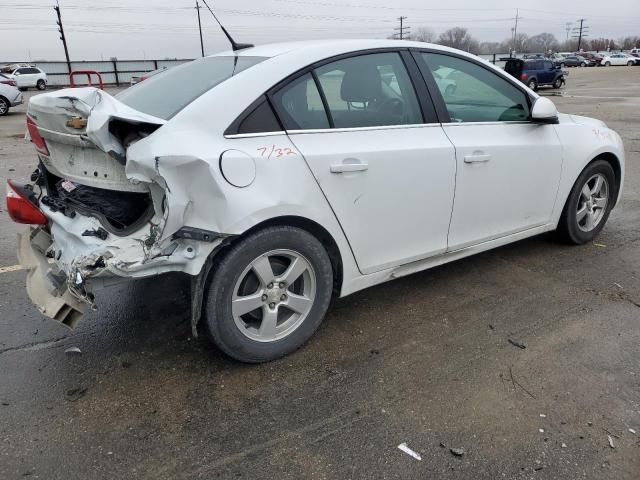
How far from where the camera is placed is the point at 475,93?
3604 millimetres

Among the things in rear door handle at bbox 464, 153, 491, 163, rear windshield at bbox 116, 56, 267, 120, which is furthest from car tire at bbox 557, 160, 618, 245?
rear windshield at bbox 116, 56, 267, 120

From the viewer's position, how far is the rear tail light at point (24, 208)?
2.82 metres

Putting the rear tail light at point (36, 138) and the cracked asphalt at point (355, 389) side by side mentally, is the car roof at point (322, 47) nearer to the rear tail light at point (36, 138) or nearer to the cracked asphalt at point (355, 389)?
the rear tail light at point (36, 138)

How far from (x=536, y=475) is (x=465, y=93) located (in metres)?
2.36

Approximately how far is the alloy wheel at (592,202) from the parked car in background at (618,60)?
67823 mm

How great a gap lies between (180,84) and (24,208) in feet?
3.58

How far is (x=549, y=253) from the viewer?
4520 millimetres

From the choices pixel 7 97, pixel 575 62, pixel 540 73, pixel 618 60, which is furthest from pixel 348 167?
pixel 618 60

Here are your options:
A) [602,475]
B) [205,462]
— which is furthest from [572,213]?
[205,462]

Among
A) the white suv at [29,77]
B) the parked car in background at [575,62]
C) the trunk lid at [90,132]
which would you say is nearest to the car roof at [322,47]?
the trunk lid at [90,132]

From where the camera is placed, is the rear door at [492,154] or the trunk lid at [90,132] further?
the rear door at [492,154]

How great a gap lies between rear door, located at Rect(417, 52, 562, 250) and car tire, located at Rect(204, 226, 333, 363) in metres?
1.07

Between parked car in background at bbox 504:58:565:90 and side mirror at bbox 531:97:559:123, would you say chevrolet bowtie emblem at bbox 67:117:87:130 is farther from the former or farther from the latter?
parked car in background at bbox 504:58:565:90

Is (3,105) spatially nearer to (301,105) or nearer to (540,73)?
(301,105)
